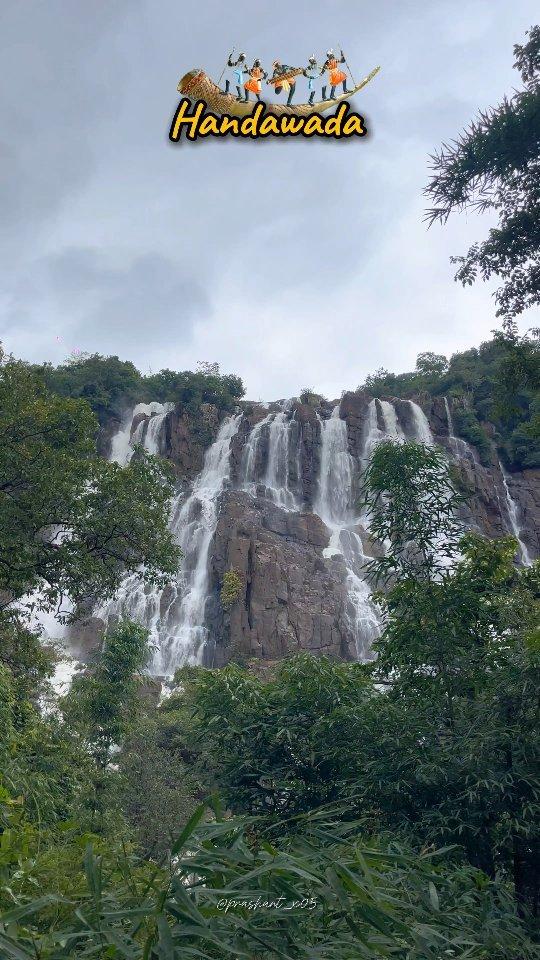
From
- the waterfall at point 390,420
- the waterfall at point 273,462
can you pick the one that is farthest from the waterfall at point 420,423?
the waterfall at point 273,462

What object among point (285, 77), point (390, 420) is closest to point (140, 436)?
point (390, 420)

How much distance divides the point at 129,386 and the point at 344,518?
23885 mm

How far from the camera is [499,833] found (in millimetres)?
5824

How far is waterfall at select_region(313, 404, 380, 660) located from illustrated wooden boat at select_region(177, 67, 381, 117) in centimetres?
2871

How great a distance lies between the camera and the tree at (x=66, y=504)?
34.1 ft

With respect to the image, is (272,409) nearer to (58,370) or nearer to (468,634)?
(58,370)

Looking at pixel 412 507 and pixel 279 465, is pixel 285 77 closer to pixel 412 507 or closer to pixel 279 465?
pixel 412 507

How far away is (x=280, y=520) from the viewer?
147ft

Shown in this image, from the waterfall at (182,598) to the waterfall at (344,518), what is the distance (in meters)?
6.98

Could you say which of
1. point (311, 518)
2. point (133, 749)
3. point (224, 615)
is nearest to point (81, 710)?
point (133, 749)

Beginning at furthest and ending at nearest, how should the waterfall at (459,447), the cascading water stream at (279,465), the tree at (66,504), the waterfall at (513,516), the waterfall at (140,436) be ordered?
1. the waterfall at (140,436)
2. the waterfall at (459,447)
3. the cascading water stream at (279,465)
4. the waterfall at (513,516)
5. the tree at (66,504)

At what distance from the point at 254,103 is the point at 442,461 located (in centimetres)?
983

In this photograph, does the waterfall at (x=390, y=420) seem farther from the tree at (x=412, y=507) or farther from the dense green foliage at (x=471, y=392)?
the tree at (x=412, y=507)

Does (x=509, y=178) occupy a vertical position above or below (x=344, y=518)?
below
